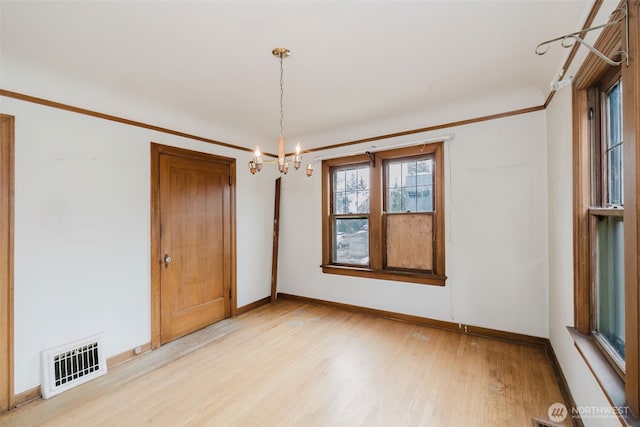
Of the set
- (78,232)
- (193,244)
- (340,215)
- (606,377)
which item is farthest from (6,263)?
(606,377)

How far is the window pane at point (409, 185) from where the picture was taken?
3.54 meters

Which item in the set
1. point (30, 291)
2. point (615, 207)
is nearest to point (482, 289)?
point (615, 207)

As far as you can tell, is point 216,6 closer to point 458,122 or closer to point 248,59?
point 248,59

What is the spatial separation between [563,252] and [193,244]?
372 centimetres

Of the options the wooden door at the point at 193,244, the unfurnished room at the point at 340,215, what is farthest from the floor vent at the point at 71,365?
the wooden door at the point at 193,244

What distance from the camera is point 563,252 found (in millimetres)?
2213

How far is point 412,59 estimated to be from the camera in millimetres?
2240

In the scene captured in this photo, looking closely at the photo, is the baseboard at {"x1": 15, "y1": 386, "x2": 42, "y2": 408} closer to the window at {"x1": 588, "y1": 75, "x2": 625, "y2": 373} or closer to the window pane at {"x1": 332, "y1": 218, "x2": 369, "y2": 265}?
the window pane at {"x1": 332, "y1": 218, "x2": 369, "y2": 265}

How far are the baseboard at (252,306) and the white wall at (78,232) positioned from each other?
127 cm

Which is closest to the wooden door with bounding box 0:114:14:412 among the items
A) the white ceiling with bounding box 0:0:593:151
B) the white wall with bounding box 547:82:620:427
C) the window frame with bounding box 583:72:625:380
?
the white ceiling with bounding box 0:0:593:151

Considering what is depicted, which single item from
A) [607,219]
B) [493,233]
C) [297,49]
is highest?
[297,49]

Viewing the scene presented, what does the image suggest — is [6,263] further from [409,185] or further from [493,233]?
[493,233]

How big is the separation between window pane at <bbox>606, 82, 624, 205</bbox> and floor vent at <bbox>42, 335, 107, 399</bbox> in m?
4.05

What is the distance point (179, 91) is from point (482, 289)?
3.84 meters
